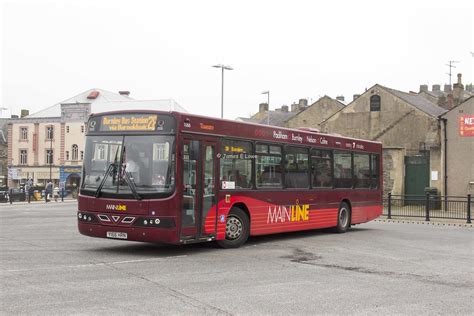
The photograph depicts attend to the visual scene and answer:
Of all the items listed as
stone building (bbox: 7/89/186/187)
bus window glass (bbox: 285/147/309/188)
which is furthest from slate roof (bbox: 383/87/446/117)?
stone building (bbox: 7/89/186/187)

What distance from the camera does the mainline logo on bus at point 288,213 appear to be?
14838 mm

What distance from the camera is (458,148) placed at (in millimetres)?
32656

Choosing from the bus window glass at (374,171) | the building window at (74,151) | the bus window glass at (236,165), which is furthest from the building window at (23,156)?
the bus window glass at (236,165)

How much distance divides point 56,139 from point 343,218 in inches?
2657

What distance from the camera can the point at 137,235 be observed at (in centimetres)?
1174

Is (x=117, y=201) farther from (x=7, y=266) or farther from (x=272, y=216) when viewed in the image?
(x=272, y=216)

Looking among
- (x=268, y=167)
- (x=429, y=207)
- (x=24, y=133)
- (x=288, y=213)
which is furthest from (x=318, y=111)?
(x=268, y=167)

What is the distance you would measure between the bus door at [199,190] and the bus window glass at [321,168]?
15.1 ft

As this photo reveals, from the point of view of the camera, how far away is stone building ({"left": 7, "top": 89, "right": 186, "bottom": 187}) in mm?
79250

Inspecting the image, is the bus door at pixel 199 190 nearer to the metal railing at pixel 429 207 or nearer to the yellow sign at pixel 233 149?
the yellow sign at pixel 233 149

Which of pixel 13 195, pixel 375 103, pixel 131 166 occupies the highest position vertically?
pixel 375 103

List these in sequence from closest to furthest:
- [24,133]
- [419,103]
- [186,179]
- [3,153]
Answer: [186,179] < [419,103] < [24,133] < [3,153]

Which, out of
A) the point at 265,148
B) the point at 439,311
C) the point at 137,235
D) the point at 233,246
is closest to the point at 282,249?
the point at 233,246

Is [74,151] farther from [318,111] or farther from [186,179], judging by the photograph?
[186,179]
